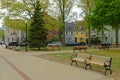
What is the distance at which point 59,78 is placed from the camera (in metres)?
13.2

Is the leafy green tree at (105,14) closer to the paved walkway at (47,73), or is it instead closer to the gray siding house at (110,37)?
the paved walkway at (47,73)

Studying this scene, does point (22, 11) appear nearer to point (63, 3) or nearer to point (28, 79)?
point (63, 3)

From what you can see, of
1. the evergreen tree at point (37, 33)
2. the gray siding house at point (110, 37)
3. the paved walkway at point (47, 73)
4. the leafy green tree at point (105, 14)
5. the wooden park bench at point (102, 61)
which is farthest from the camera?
the gray siding house at point (110, 37)

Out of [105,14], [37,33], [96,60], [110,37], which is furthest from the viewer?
[110,37]

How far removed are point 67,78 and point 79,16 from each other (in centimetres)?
4510

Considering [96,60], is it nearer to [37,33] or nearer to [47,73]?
[47,73]

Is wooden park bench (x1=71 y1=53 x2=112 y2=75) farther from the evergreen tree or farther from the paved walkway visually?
the evergreen tree

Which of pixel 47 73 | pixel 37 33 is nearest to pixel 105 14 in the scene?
pixel 37 33

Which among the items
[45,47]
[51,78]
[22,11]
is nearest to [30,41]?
[45,47]

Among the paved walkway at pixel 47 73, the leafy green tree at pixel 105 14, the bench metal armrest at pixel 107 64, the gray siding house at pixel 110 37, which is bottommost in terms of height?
the paved walkway at pixel 47 73

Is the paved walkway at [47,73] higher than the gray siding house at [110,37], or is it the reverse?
the gray siding house at [110,37]

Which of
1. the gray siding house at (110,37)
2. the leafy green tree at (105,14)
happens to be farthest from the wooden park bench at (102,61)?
the gray siding house at (110,37)

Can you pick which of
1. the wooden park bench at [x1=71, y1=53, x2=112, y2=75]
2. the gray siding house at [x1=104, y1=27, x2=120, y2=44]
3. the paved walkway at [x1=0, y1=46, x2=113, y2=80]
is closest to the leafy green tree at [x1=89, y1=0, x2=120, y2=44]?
the wooden park bench at [x1=71, y1=53, x2=112, y2=75]

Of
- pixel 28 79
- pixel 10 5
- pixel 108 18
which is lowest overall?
pixel 28 79
